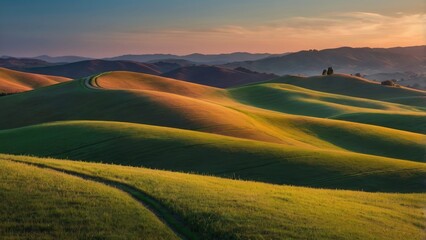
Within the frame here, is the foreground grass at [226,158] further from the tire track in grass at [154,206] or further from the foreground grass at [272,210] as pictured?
the tire track in grass at [154,206]

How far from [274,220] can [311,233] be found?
180cm

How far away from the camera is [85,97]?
96.2 meters

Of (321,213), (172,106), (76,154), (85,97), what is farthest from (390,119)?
(321,213)

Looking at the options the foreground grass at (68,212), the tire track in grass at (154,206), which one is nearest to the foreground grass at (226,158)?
the tire track in grass at (154,206)

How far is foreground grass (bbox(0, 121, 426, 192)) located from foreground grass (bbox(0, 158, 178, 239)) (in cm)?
1918

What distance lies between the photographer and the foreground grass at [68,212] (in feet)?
55.8

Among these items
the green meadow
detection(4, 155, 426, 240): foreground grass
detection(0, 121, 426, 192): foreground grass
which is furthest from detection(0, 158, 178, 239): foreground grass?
detection(0, 121, 426, 192): foreground grass

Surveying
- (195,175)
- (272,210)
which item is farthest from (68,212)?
(195,175)

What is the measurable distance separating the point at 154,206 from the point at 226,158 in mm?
22774

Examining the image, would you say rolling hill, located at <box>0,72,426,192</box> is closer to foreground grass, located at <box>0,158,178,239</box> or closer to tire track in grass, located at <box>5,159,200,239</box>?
tire track in grass, located at <box>5,159,200,239</box>

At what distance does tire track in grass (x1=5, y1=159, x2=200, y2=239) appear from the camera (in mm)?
18062

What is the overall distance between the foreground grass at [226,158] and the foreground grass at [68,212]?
19.2 m

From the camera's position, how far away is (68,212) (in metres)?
18.5

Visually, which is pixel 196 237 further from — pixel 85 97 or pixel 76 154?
pixel 85 97
